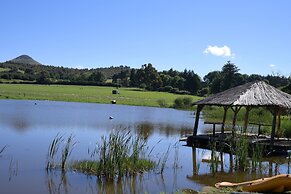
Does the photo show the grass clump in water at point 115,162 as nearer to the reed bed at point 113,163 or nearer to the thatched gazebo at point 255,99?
the reed bed at point 113,163

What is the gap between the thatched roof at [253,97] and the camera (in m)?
20.7

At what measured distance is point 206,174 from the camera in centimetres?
1511


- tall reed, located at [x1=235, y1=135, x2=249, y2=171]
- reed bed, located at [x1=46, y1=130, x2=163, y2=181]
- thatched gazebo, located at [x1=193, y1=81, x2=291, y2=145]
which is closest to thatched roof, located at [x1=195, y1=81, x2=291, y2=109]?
thatched gazebo, located at [x1=193, y1=81, x2=291, y2=145]

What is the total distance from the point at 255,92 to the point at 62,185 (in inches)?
505

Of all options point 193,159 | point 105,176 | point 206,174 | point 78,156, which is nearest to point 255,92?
point 193,159

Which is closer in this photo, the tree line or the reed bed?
the reed bed

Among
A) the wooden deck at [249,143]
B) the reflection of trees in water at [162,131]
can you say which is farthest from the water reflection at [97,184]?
the reflection of trees in water at [162,131]

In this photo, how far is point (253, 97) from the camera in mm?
21438

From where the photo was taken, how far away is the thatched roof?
2069cm

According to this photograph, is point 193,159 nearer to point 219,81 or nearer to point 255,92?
point 255,92

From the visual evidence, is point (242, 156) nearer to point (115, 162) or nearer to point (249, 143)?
point (249, 143)

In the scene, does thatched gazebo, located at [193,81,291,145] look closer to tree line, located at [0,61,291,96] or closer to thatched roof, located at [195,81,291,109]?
thatched roof, located at [195,81,291,109]

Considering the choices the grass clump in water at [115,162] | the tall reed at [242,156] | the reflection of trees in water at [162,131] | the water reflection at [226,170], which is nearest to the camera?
the grass clump in water at [115,162]

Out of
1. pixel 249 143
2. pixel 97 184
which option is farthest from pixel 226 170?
pixel 97 184
